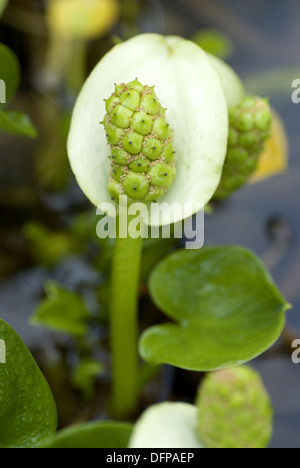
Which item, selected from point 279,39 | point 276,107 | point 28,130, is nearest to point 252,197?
point 276,107

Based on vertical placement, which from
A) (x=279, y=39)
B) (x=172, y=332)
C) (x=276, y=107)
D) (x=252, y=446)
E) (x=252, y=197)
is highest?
(x=279, y=39)

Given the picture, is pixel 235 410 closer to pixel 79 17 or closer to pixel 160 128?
pixel 160 128

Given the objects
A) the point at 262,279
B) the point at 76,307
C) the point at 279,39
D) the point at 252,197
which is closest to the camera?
the point at 262,279

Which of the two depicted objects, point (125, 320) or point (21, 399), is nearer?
point (21, 399)

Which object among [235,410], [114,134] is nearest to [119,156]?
[114,134]

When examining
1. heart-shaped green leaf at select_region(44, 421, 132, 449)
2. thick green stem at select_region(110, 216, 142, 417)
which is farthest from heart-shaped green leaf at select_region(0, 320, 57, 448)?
thick green stem at select_region(110, 216, 142, 417)
